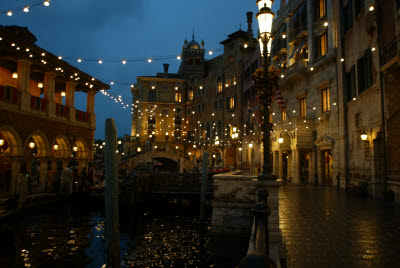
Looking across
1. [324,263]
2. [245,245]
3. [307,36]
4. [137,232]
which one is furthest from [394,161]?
[307,36]

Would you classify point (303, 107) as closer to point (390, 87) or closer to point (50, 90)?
point (390, 87)

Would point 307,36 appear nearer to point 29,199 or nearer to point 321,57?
point 321,57

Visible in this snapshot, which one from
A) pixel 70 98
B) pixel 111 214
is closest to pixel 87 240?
pixel 111 214

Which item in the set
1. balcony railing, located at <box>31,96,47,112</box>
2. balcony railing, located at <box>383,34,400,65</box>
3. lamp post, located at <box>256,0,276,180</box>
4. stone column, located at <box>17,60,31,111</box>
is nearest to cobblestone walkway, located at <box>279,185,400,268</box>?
lamp post, located at <box>256,0,276,180</box>

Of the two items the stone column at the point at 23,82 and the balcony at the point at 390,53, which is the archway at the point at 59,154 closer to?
the stone column at the point at 23,82

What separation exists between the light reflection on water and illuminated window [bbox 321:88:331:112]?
12243 mm

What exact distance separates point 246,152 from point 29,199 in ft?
78.8

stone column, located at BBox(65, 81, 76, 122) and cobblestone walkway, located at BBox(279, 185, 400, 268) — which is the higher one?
stone column, located at BBox(65, 81, 76, 122)

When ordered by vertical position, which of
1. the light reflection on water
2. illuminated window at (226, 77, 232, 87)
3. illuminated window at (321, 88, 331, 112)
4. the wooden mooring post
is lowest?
the light reflection on water

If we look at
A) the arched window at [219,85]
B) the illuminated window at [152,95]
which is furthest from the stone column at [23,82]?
the illuminated window at [152,95]

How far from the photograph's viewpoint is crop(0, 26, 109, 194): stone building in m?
17.0

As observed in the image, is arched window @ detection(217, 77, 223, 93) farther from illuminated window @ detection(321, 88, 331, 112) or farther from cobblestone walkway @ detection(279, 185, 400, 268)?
cobblestone walkway @ detection(279, 185, 400, 268)

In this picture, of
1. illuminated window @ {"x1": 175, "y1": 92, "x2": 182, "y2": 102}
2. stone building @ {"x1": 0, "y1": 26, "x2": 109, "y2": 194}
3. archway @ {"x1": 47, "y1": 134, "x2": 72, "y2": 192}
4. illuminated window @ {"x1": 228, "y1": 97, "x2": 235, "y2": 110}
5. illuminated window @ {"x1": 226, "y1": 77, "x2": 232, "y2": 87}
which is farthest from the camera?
illuminated window @ {"x1": 175, "y1": 92, "x2": 182, "y2": 102}

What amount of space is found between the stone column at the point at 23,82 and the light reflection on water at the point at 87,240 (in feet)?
20.5
